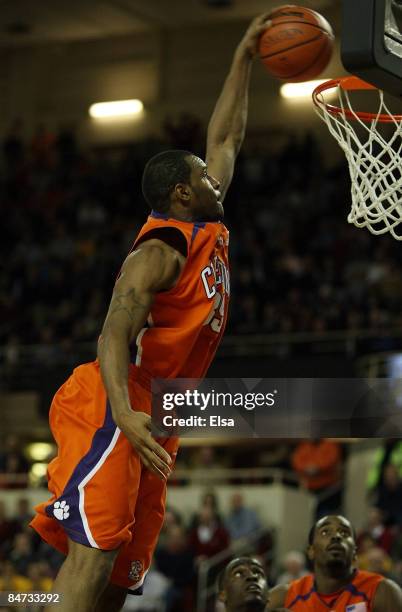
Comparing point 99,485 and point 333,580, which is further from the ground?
point 99,485

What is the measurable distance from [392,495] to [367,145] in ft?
21.9

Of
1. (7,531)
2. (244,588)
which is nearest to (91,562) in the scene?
(244,588)

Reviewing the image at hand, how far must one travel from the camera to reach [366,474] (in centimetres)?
1301

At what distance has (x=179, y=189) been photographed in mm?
4391

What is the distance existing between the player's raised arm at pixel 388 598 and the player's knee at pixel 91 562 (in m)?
1.61

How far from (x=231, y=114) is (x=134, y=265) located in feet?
4.05

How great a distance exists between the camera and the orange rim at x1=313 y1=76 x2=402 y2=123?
493 cm

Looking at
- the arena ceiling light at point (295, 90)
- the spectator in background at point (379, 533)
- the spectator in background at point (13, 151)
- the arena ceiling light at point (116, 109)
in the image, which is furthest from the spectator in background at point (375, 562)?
the spectator in background at point (13, 151)

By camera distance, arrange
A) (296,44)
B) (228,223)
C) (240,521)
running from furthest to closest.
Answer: (228,223), (240,521), (296,44)

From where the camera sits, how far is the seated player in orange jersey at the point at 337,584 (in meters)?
5.23

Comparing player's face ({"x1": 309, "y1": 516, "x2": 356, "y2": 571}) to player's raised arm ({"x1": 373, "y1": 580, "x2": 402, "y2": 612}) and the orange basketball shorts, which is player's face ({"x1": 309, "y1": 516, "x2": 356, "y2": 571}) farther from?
the orange basketball shorts

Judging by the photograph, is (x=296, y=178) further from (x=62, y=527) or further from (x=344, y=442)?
(x=62, y=527)

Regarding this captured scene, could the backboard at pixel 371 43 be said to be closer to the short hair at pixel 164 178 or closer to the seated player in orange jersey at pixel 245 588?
the short hair at pixel 164 178

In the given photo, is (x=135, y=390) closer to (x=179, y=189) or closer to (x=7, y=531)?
(x=179, y=189)
